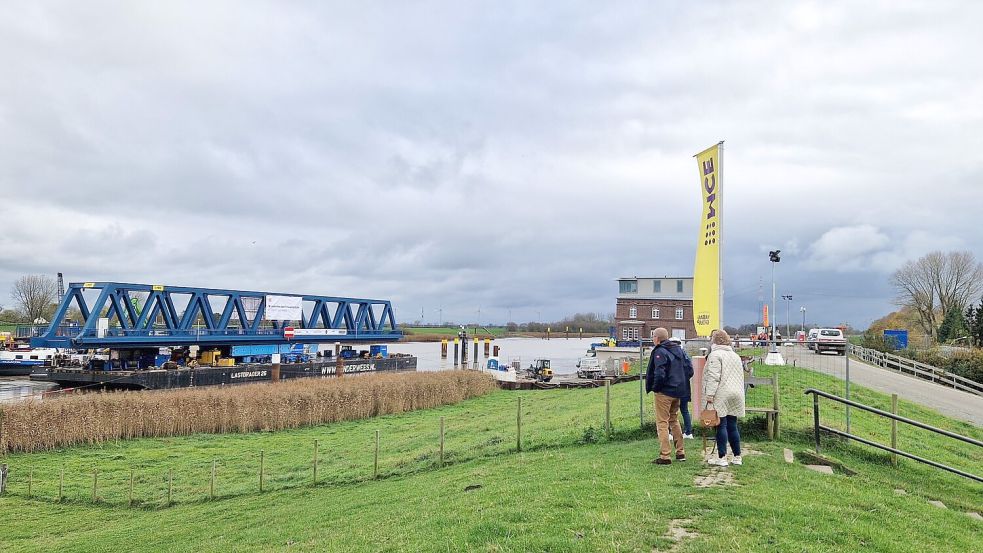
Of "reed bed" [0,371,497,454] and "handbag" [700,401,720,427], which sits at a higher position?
"handbag" [700,401,720,427]

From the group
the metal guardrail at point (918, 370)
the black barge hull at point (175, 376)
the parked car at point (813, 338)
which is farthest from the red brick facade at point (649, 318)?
the black barge hull at point (175, 376)

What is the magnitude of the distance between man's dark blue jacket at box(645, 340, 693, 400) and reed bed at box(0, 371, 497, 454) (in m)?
24.6

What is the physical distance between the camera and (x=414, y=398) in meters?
36.8

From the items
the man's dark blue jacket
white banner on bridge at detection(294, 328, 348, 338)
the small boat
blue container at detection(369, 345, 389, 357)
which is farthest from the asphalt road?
the small boat

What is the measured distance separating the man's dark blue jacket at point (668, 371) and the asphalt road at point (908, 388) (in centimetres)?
1407

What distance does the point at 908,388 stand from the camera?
2808cm

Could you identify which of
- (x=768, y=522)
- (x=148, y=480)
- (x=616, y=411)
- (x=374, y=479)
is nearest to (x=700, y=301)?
(x=616, y=411)

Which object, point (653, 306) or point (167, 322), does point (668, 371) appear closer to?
point (167, 322)

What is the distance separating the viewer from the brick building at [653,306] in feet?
240

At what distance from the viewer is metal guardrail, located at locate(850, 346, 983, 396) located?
32625 mm

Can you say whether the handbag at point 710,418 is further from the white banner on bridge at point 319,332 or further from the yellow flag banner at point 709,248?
the white banner on bridge at point 319,332

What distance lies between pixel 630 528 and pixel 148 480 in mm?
19066

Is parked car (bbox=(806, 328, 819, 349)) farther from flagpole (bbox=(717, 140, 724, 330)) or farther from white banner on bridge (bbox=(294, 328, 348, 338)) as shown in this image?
white banner on bridge (bbox=(294, 328, 348, 338))

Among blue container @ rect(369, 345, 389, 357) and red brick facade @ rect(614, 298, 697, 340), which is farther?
blue container @ rect(369, 345, 389, 357)
